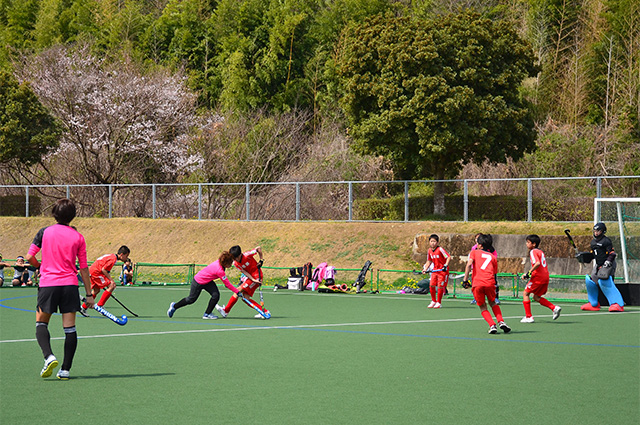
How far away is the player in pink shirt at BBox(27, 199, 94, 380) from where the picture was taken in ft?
27.9

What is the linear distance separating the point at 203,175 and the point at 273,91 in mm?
9726

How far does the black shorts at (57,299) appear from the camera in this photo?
8.51 metres

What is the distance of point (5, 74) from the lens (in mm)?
37031

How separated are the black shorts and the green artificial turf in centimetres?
81

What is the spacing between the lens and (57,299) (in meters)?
8.55

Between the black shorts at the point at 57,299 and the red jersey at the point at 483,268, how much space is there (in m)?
6.71

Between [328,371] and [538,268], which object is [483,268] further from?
[328,371]

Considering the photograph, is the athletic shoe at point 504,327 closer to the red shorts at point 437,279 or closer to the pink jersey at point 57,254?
the red shorts at point 437,279

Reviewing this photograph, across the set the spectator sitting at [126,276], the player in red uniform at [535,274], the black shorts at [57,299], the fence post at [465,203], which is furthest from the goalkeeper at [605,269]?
the spectator sitting at [126,276]

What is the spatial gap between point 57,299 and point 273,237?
20.8 m

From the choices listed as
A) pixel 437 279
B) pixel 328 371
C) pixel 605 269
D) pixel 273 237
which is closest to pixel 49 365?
pixel 328 371

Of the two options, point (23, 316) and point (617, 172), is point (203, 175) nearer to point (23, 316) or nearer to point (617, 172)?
point (617, 172)

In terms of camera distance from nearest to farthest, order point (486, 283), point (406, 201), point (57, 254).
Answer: point (57, 254) < point (486, 283) < point (406, 201)

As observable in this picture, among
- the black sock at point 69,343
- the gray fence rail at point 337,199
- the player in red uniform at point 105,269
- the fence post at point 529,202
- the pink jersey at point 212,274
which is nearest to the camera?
the black sock at point 69,343
